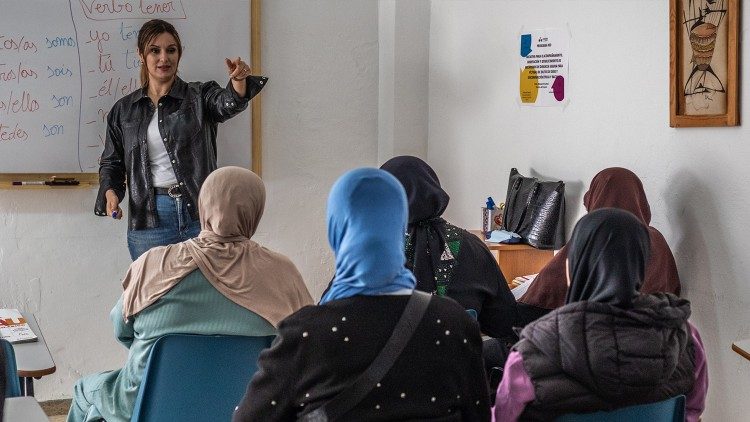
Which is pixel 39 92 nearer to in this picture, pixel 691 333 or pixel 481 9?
pixel 481 9

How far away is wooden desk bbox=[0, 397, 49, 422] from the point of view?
75.8 inches

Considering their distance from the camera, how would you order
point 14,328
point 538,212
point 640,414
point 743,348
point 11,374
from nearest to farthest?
point 640,414 < point 11,374 < point 743,348 < point 14,328 < point 538,212

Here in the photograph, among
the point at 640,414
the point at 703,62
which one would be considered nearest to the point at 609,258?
the point at 640,414

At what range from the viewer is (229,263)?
2523 millimetres

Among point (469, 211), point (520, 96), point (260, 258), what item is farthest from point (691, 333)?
point (469, 211)

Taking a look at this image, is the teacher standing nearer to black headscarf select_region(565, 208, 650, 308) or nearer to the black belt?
the black belt

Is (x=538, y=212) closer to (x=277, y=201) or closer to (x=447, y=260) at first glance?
(x=447, y=260)

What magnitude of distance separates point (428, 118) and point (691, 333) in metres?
2.89

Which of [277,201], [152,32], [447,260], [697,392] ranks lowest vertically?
[697,392]

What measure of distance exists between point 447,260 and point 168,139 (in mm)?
1696

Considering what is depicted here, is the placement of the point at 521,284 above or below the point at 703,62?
below

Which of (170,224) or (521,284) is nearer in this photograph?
(521,284)

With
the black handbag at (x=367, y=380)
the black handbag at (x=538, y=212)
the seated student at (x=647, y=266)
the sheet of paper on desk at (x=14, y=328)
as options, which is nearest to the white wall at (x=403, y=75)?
the black handbag at (x=538, y=212)

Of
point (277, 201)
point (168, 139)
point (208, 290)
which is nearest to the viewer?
point (208, 290)
